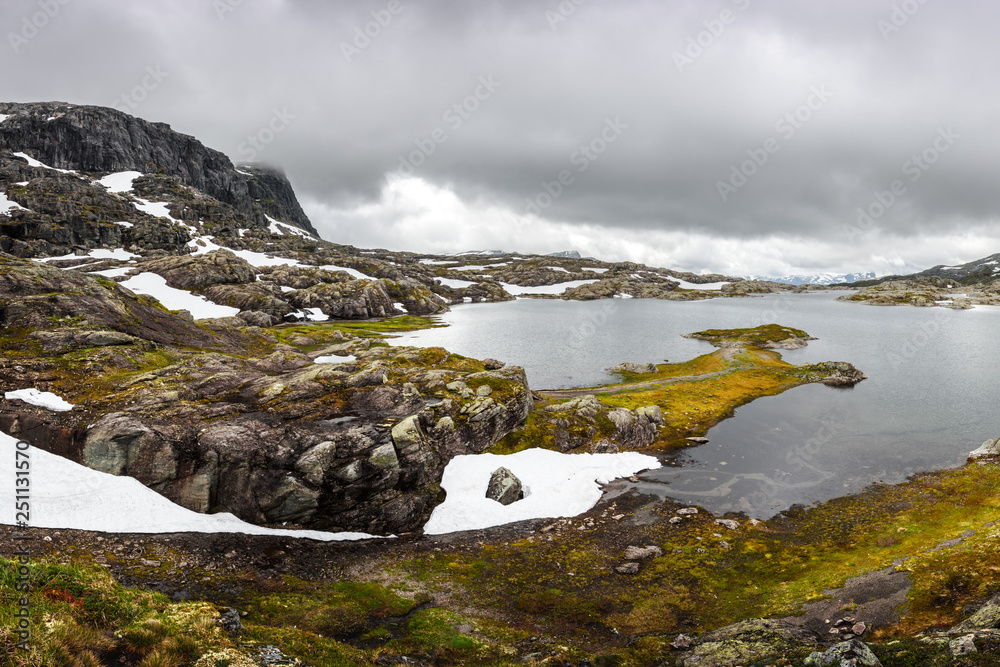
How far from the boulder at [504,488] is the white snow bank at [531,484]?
43 cm

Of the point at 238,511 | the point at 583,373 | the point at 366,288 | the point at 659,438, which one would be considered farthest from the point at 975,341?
the point at 366,288

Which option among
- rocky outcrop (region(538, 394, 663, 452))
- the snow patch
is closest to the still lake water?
rocky outcrop (region(538, 394, 663, 452))

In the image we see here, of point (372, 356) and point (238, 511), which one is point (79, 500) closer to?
point (238, 511)

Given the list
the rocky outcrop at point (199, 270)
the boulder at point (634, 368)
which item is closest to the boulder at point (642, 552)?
the boulder at point (634, 368)

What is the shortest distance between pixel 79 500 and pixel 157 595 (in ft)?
44.5

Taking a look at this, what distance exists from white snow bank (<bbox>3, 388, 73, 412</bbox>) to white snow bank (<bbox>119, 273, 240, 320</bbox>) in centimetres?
8996

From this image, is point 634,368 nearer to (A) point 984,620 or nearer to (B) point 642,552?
(B) point 642,552

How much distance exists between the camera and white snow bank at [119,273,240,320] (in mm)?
113375

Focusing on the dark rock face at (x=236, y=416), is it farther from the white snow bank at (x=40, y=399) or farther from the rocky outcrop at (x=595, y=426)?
the rocky outcrop at (x=595, y=426)

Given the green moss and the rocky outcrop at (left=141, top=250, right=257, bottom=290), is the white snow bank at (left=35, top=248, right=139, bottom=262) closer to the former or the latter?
the rocky outcrop at (left=141, top=250, right=257, bottom=290)

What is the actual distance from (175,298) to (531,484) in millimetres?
124865

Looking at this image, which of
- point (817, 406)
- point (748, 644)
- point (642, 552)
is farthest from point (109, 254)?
point (817, 406)

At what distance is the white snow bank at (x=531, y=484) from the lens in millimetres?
32656

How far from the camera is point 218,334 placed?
206ft
